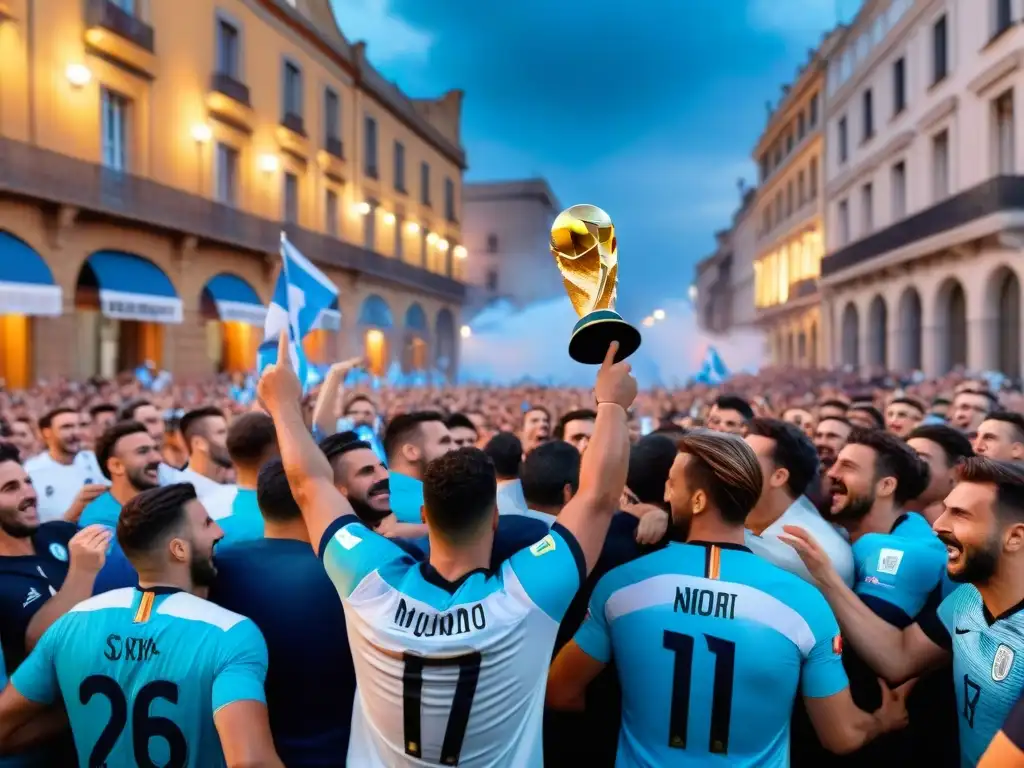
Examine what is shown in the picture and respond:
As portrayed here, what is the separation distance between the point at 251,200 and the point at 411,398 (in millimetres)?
12654

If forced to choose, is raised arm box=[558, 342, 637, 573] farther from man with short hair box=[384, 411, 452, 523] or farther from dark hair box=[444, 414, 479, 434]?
dark hair box=[444, 414, 479, 434]

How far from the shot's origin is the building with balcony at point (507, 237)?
5562cm

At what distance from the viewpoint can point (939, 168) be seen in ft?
74.4

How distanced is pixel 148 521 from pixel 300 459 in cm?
50

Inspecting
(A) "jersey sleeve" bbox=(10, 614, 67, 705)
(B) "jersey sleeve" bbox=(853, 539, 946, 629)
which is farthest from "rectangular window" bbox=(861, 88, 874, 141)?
(A) "jersey sleeve" bbox=(10, 614, 67, 705)

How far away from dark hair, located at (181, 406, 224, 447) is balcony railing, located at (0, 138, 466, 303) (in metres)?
11.1

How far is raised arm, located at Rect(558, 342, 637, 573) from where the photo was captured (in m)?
2.11

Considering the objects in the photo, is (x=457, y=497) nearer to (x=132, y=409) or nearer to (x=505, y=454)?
(x=505, y=454)

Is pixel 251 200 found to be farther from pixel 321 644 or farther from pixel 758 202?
pixel 758 202

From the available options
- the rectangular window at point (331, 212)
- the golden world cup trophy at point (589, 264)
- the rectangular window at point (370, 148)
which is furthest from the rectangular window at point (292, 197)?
the golden world cup trophy at point (589, 264)

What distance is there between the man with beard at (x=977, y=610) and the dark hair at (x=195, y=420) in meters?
4.28

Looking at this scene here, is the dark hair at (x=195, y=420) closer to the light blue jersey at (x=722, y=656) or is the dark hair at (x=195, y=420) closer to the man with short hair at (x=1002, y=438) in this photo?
the light blue jersey at (x=722, y=656)

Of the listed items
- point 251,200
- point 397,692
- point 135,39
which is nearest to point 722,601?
point 397,692

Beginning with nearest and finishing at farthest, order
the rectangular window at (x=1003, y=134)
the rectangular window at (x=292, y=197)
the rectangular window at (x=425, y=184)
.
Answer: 1. the rectangular window at (x=1003, y=134)
2. the rectangular window at (x=292, y=197)
3. the rectangular window at (x=425, y=184)
